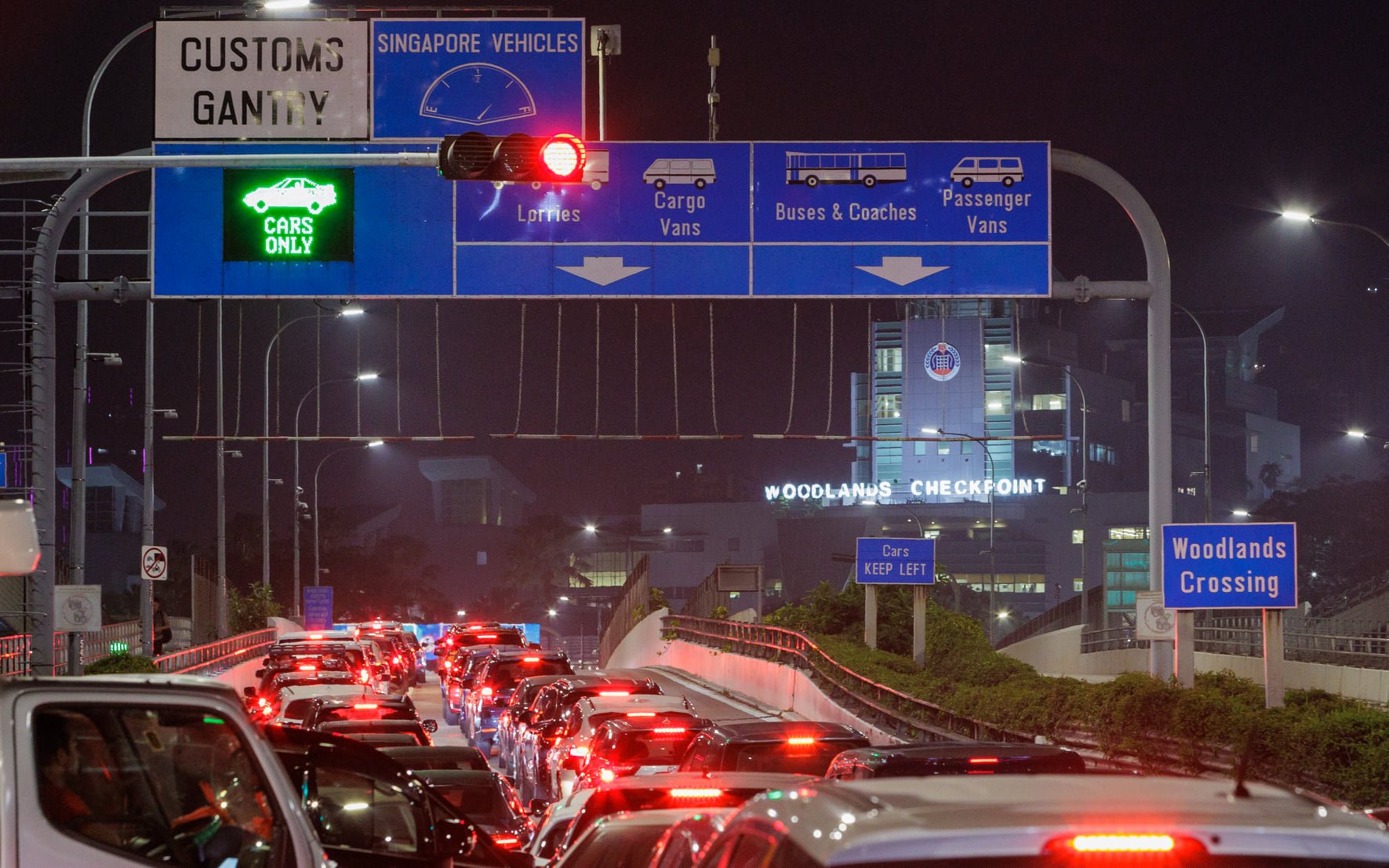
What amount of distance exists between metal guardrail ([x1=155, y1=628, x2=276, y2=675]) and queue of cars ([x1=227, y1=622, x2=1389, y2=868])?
8.35 m

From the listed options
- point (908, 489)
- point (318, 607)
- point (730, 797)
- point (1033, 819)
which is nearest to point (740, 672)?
point (318, 607)

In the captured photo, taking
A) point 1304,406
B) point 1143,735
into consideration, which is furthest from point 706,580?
A: point 1304,406

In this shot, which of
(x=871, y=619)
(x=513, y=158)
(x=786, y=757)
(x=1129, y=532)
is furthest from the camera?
(x=1129, y=532)

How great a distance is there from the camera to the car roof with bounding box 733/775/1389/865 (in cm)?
337

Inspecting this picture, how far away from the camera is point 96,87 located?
26359 millimetres

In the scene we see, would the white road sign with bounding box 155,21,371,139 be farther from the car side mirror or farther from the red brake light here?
the red brake light

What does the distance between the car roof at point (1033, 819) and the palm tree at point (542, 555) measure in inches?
5573

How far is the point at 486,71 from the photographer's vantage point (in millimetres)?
22672

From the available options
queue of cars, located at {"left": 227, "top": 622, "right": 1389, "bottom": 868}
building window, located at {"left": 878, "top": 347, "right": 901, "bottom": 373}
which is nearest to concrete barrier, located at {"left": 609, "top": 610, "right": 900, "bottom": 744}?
queue of cars, located at {"left": 227, "top": 622, "right": 1389, "bottom": 868}

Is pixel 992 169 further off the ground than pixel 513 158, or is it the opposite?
pixel 992 169

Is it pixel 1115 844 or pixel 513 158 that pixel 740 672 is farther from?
pixel 1115 844

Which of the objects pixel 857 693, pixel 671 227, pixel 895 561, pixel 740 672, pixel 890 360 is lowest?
pixel 740 672

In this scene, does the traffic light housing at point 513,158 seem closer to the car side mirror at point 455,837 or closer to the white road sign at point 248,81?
the white road sign at point 248,81

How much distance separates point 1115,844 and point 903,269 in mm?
19707
